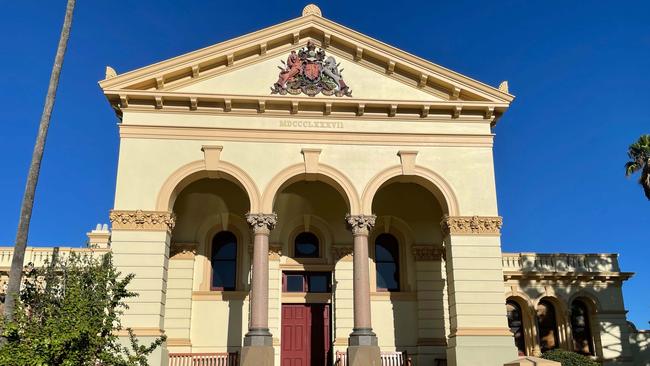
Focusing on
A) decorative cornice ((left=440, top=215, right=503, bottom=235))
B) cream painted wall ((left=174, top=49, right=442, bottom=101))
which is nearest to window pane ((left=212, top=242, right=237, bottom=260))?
cream painted wall ((left=174, top=49, right=442, bottom=101))

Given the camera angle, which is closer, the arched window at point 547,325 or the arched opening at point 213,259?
the arched opening at point 213,259

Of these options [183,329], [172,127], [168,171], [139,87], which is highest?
[139,87]

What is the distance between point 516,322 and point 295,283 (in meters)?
12.0

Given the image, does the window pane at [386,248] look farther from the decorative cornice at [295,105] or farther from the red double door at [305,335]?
the decorative cornice at [295,105]

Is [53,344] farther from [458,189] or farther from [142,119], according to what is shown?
[458,189]

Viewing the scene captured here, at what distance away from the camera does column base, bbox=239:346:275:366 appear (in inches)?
747

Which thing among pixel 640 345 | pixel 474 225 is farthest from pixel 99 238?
pixel 640 345

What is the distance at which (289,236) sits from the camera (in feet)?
80.0

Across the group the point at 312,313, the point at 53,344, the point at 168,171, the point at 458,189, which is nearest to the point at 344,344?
the point at 312,313

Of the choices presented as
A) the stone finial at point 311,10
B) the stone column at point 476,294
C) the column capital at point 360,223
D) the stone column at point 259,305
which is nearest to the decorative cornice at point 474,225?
the stone column at point 476,294

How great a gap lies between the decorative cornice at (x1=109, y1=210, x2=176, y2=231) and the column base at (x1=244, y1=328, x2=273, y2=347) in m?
4.54

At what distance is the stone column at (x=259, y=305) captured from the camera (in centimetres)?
1908

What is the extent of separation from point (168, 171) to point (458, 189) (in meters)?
10.3

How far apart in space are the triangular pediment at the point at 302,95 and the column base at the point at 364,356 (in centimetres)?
838
